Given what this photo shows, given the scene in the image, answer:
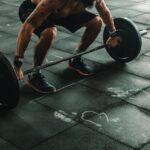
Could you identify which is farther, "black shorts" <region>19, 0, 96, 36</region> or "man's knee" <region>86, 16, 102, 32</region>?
"man's knee" <region>86, 16, 102, 32</region>

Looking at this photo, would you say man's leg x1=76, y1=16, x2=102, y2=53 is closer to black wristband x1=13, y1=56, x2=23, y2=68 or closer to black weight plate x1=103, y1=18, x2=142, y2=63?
black weight plate x1=103, y1=18, x2=142, y2=63

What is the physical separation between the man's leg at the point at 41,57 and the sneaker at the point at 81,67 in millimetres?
557

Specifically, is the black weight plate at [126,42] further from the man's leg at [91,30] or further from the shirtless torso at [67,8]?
the shirtless torso at [67,8]

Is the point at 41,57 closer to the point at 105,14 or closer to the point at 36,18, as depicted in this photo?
the point at 36,18

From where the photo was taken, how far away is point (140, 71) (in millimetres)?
4469

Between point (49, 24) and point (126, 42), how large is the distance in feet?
3.82

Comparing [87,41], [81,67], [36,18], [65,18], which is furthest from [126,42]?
[36,18]

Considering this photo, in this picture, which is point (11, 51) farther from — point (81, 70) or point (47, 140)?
point (47, 140)

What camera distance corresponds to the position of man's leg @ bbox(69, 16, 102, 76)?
4215mm

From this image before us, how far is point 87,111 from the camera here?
3.54 m

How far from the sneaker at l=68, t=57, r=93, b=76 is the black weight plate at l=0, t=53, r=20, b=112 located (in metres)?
1.22

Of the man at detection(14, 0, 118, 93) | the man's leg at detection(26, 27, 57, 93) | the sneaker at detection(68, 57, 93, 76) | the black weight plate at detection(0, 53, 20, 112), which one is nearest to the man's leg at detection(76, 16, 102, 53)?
the man at detection(14, 0, 118, 93)

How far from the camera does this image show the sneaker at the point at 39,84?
392 cm

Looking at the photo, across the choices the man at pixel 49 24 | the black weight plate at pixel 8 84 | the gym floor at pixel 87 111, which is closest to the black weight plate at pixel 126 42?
the gym floor at pixel 87 111
